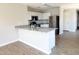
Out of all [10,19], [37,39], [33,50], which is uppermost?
[10,19]

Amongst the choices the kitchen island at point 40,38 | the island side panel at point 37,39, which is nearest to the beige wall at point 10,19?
the kitchen island at point 40,38

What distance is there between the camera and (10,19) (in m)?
4.16

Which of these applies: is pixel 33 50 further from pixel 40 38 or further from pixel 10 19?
pixel 10 19

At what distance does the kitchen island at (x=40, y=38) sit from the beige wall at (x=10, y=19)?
1.07 ft

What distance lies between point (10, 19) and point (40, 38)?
5.72 ft

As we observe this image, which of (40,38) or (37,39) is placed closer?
(40,38)

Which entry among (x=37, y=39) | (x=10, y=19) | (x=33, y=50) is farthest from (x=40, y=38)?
(x=10, y=19)

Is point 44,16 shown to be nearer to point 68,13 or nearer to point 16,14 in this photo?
point 68,13

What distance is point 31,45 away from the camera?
12.5 feet

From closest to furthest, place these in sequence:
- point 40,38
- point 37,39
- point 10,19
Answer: point 40,38 < point 37,39 < point 10,19

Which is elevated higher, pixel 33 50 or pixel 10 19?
pixel 10 19

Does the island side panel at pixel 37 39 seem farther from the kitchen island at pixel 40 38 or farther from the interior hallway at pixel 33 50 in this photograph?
the interior hallway at pixel 33 50

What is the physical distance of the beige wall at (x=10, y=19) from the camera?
383 centimetres

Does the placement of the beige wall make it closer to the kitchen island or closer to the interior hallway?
the kitchen island
